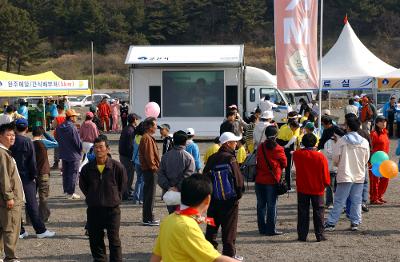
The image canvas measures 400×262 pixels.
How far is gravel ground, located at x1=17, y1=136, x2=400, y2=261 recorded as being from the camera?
26.9 ft

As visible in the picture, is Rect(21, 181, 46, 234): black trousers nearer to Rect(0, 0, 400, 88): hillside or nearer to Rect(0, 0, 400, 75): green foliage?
Rect(0, 0, 400, 88): hillside

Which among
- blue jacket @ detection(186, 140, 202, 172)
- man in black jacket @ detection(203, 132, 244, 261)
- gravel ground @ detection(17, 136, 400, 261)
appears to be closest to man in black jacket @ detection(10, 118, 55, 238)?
gravel ground @ detection(17, 136, 400, 261)

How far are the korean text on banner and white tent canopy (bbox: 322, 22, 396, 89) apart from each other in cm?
1201

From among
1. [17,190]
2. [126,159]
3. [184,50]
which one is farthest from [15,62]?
[17,190]

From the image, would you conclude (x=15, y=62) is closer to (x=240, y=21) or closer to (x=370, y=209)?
(x=240, y=21)

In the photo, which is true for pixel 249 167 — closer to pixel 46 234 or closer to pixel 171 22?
pixel 46 234

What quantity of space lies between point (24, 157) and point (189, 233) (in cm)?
507

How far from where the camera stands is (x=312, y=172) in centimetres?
870

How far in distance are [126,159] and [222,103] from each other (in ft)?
35.2

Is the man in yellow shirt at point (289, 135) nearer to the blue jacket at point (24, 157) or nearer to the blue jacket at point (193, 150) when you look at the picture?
the blue jacket at point (193, 150)

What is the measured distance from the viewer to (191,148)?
388 inches

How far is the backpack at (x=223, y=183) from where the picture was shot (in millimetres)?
7492

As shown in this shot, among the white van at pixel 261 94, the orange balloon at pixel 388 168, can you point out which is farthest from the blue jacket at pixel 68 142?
the white van at pixel 261 94

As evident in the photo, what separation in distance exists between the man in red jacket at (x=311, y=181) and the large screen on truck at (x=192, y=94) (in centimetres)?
1379
